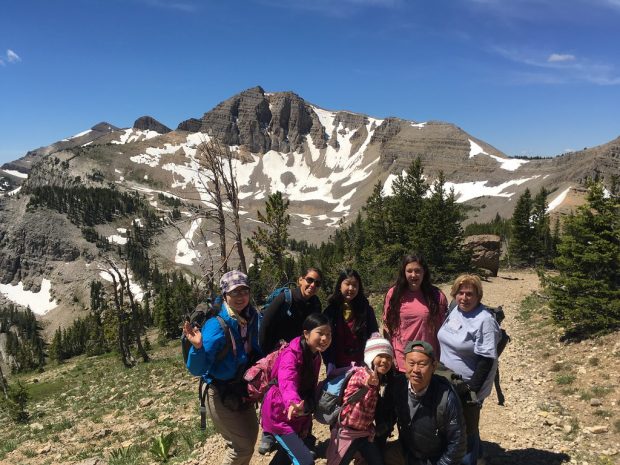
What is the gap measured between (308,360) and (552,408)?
766cm

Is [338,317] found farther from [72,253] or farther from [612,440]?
[72,253]

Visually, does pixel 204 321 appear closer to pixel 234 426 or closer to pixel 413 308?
pixel 234 426

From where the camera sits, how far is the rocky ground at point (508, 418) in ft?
24.6

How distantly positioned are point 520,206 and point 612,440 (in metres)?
42.7

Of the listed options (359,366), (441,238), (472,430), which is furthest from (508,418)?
(441,238)

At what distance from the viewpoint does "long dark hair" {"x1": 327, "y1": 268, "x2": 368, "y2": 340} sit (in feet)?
18.1

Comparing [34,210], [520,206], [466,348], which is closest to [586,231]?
[466,348]

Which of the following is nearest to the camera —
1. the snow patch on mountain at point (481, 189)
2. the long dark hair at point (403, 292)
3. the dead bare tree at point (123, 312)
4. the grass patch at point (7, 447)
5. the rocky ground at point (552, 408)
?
the long dark hair at point (403, 292)

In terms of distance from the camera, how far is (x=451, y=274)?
99.8 ft

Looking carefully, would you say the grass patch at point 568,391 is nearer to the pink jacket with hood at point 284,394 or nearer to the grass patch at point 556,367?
the grass patch at point 556,367

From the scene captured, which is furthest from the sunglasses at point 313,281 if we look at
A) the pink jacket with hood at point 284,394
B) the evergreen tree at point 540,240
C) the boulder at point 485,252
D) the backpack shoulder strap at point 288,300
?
the evergreen tree at point 540,240

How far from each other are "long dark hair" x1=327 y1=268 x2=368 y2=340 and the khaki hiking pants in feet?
5.60

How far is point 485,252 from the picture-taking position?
33812 millimetres

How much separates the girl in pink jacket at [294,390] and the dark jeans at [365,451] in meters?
0.40
